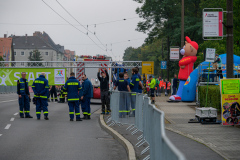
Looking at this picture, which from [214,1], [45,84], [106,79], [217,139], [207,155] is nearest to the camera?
[207,155]

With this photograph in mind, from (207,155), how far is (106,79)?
10.5m

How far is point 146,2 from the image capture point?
48.8 metres

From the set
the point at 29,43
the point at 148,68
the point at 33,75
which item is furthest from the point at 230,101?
the point at 29,43

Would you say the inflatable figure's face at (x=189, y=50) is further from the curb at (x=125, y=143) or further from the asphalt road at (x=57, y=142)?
the curb at (x=125, y=143)

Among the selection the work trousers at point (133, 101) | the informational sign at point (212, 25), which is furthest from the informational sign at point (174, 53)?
the work trousers at point (133, 101)

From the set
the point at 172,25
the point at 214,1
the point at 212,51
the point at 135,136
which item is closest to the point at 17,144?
the point at 135,136

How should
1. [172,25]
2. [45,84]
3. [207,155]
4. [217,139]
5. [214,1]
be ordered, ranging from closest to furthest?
[207,155]
[217,139]
[45,84]
[214,1]
[172,25]

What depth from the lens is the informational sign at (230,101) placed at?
1450 centimetres

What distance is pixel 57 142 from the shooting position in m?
11.4

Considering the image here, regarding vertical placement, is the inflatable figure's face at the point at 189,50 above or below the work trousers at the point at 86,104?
above

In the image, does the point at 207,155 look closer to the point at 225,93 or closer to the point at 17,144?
the point at 17,144

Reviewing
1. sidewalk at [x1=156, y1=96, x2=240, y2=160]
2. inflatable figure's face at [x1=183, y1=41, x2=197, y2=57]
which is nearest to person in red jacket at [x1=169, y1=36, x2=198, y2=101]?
inflatable figure's face at [x1=183, y1=41, x2=197, y2=57]

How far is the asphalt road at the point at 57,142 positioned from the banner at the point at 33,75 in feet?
44.7

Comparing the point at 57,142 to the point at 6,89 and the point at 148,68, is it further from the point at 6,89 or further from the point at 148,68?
the point at 6,89
